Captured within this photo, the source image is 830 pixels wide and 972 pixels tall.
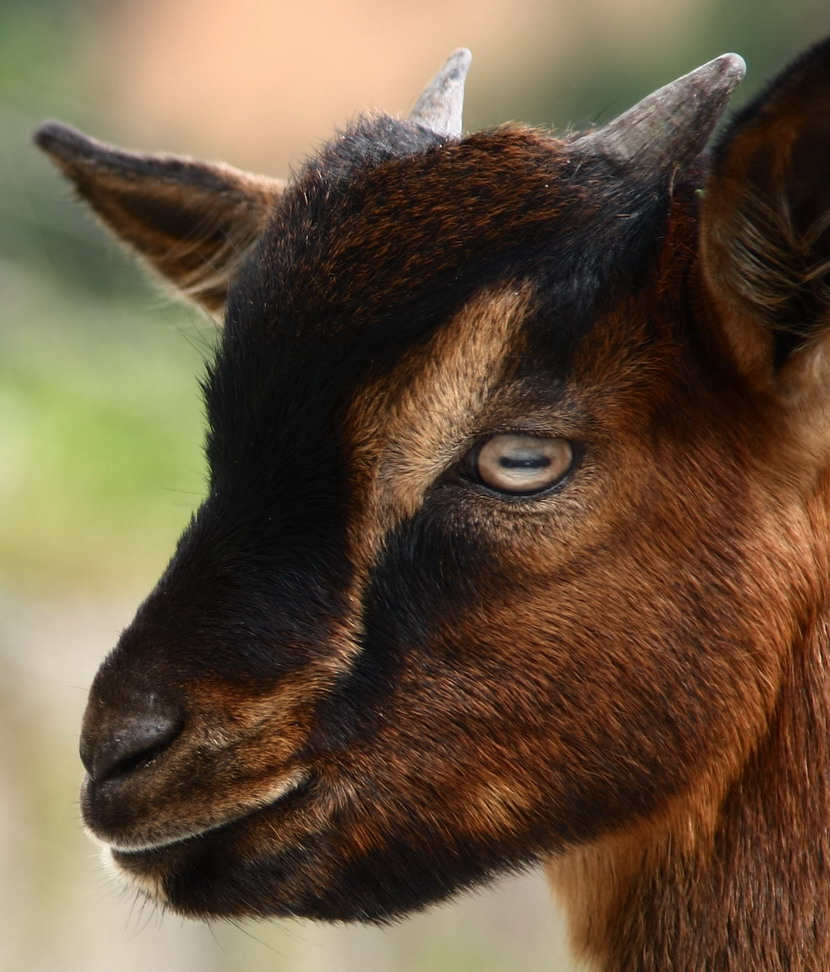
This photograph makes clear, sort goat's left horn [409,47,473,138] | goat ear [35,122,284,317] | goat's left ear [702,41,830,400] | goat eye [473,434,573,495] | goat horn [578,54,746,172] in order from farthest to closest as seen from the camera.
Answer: goat ear [35,122,284,317] → goat's left horn [409,47,473,138] → goat horn [578,54,746,172] → goat eye [473,434,573,495] → goat's left ear [702,41,830,400]

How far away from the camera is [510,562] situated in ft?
7.93

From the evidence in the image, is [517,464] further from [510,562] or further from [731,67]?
[731,67]

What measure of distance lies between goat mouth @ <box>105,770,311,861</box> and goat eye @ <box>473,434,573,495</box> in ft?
2.09

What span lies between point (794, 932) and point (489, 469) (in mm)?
1067

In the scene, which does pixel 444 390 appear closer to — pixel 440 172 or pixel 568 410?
pixel 568 410

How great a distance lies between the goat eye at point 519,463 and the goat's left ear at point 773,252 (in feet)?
1.31

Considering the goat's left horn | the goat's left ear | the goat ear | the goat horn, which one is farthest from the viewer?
the goat ear

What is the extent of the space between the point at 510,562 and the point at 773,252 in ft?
2.42

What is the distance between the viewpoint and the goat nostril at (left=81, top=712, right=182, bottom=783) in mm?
2332

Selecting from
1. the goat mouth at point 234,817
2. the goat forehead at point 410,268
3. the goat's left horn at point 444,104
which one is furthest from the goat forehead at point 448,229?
the goat mouth at point 234,817

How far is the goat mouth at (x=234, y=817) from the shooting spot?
238cm

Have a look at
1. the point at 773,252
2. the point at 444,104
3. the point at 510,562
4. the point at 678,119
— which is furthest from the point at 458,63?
the point at 510,562

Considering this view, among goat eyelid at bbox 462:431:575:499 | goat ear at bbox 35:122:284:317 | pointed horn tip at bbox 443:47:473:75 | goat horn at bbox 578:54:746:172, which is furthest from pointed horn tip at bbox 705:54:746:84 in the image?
goat ear at bbox 35:122:284:317

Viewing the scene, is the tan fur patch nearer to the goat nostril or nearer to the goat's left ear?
the goat's left ear
